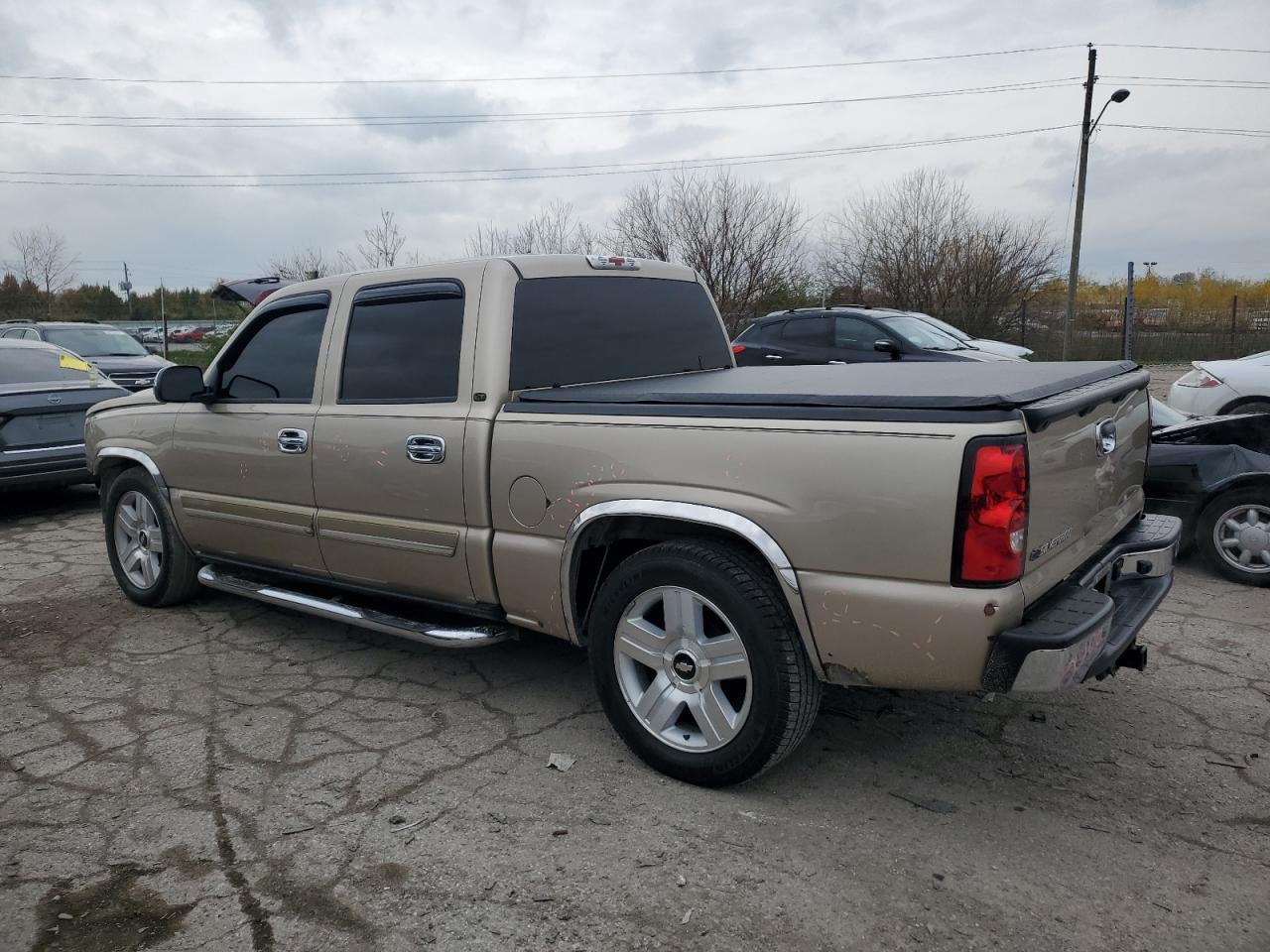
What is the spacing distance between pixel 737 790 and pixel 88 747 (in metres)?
2.44

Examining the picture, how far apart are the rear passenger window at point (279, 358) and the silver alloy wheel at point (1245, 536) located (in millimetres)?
4987

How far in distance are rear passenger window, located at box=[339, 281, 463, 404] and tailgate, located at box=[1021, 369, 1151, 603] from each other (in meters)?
2.10

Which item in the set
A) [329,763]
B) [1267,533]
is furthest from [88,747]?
[1267,533]

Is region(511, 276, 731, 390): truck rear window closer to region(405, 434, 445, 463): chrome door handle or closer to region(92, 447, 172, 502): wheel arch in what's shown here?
region(405, 434, 445, 463): chrome door handle

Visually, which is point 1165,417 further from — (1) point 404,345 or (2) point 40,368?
(2) point 40,368

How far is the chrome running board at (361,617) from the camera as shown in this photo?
3.64 meters

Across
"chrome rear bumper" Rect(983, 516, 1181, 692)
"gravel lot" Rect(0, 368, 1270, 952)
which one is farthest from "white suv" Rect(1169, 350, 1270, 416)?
"chrome rear bumper" Rect(983, 516, 1181, 692)

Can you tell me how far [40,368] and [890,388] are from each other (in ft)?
26.7

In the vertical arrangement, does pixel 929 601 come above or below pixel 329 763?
above

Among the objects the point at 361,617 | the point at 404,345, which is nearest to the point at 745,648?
the point at 361,617

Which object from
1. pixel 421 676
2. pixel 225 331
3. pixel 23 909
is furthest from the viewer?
pixel 225 331

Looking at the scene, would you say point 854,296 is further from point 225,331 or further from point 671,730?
point 671,730

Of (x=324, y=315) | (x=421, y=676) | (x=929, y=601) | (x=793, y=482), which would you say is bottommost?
(x=421, y=676)

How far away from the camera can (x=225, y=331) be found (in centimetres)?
2223
